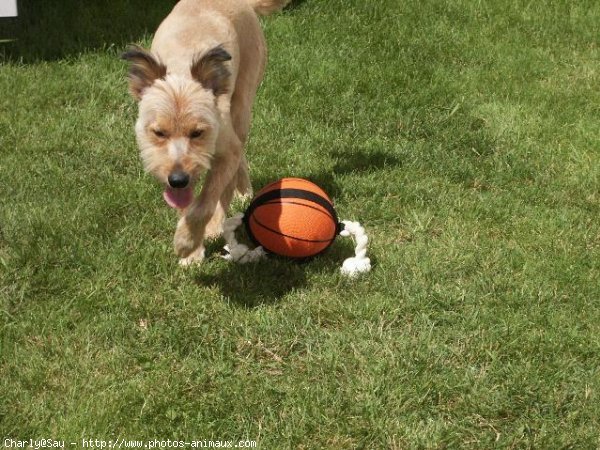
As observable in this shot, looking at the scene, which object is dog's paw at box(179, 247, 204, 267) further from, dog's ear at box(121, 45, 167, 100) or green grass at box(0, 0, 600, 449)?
dog's ear at box(121, 45, 167, 100)

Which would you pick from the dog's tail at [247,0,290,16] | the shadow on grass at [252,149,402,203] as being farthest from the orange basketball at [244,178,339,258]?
the dog's tail at [247,0,290,16]

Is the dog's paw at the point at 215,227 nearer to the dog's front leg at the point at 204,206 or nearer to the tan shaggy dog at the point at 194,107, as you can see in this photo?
the tan shaggy dog at the point at 194,107

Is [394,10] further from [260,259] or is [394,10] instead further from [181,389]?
[181,389]

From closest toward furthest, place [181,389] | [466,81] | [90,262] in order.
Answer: [181,389]
[90,262]
[466,81]

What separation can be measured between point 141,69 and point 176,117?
0.37m

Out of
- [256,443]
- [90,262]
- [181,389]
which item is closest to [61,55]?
[90,262]

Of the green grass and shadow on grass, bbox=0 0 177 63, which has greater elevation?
the green grass

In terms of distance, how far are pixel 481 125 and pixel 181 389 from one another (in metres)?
4.45

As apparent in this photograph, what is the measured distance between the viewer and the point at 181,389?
156 inches

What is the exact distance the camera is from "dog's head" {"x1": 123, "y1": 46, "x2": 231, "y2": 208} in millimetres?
4234

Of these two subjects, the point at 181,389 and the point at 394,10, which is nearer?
the point at 181,389

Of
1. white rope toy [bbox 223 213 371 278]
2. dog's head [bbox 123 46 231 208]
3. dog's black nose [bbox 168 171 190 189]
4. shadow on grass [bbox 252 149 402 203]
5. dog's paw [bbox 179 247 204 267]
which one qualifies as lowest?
shadow on grass [bbox 252 149 402 203]

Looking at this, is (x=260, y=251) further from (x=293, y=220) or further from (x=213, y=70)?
(x=213, y=70)

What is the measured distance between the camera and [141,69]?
4340mm
